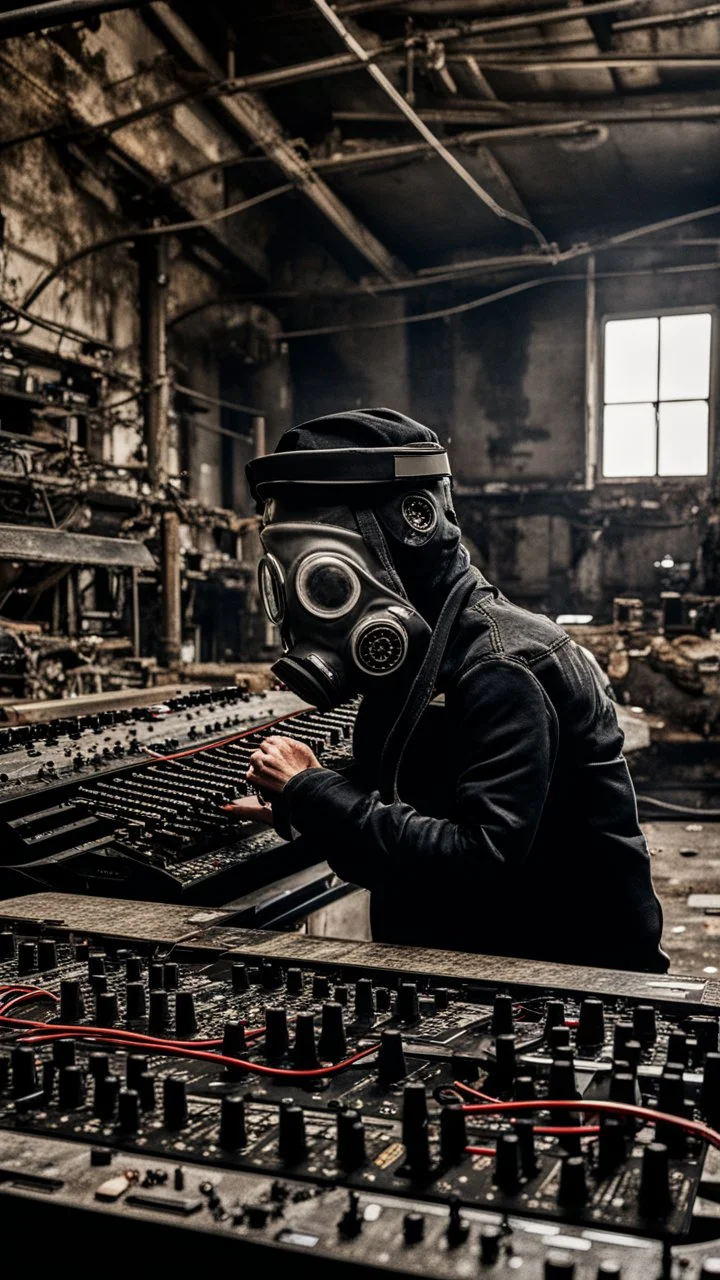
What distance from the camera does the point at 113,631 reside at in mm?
9188

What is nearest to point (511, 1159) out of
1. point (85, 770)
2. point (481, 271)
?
point (85, 770)

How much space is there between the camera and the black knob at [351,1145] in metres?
1.12

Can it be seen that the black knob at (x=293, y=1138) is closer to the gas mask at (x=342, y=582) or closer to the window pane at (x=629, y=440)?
the gas mask at (x=342, y=582)

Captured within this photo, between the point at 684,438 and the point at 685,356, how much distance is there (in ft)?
3.10

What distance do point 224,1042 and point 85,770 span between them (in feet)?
4.80

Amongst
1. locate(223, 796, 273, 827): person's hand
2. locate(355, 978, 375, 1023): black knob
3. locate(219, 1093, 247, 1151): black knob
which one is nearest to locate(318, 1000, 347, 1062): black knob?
locate(355, 978, 375, 1023): black knob

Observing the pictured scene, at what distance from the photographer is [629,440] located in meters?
13.1

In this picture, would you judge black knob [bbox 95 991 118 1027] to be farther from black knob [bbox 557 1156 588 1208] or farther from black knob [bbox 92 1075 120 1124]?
black knob [bbox 557 1156 588 1208]

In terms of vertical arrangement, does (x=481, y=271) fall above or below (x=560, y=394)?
above

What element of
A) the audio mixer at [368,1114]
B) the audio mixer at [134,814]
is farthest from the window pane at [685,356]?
the audio mixer at [368,1114]

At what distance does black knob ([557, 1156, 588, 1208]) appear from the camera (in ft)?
3.39

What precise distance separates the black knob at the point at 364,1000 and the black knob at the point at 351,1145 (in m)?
0.44

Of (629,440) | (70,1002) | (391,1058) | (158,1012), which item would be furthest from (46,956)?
(629,440)

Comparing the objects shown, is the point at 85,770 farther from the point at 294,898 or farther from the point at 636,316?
the point at 636,316
